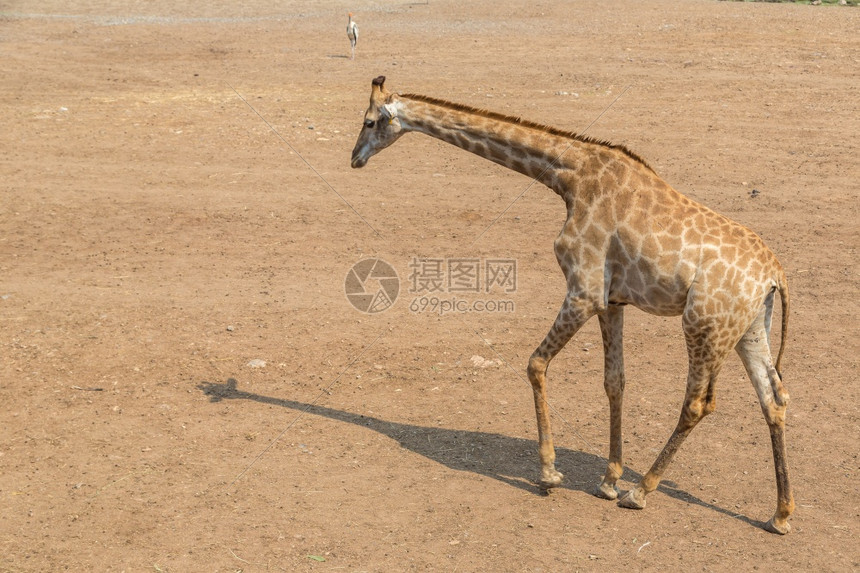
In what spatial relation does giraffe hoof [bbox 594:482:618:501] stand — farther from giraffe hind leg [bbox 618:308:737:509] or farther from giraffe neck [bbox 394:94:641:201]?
giraffe neck [bbox 394:94:641:201]

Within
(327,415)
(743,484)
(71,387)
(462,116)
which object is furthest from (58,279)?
(743,484)


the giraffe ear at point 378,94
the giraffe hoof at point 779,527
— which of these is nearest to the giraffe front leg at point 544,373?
the giraffe hoof at point 779,527

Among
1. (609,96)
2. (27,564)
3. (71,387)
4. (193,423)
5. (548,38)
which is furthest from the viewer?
(548,38)

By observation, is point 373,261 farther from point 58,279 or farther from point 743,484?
point 743,484

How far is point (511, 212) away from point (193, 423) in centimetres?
640

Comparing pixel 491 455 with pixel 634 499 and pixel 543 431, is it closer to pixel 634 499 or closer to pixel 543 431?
pixel 543 431

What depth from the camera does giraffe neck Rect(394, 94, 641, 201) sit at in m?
7.29

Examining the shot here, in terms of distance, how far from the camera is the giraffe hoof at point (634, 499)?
23.3ft

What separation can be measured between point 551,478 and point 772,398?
186 centimetres

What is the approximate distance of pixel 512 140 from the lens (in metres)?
7.43

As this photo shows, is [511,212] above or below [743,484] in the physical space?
above

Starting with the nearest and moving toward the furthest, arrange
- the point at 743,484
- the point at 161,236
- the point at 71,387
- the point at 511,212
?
the point at 743,484 < the point at 71,387 < the point at 161,236 < the point at 511,212

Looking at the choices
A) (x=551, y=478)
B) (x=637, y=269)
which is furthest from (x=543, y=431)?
(x=637, y=269)

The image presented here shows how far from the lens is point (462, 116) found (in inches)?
299
